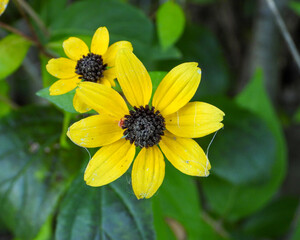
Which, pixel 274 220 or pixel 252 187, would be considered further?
pixel 274 220

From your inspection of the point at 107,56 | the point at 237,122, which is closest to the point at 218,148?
the point at 237,122

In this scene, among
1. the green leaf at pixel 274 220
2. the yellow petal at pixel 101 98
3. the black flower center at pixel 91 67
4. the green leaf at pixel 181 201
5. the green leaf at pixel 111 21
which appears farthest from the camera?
the green leaf at pixel 274 220

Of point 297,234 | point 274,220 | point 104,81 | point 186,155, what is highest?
point 104,81

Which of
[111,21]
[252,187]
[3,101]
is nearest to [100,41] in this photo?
[111,21]

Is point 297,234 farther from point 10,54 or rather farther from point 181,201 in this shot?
point 10,54

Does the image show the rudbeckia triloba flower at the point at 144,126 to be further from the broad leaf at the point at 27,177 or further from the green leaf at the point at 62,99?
the broad leaf at the point at 27,177

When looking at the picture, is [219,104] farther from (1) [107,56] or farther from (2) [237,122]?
(1) [107,56]

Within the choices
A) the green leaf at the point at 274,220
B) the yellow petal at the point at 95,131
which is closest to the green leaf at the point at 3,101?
the yellow petal at the point at 95,131
